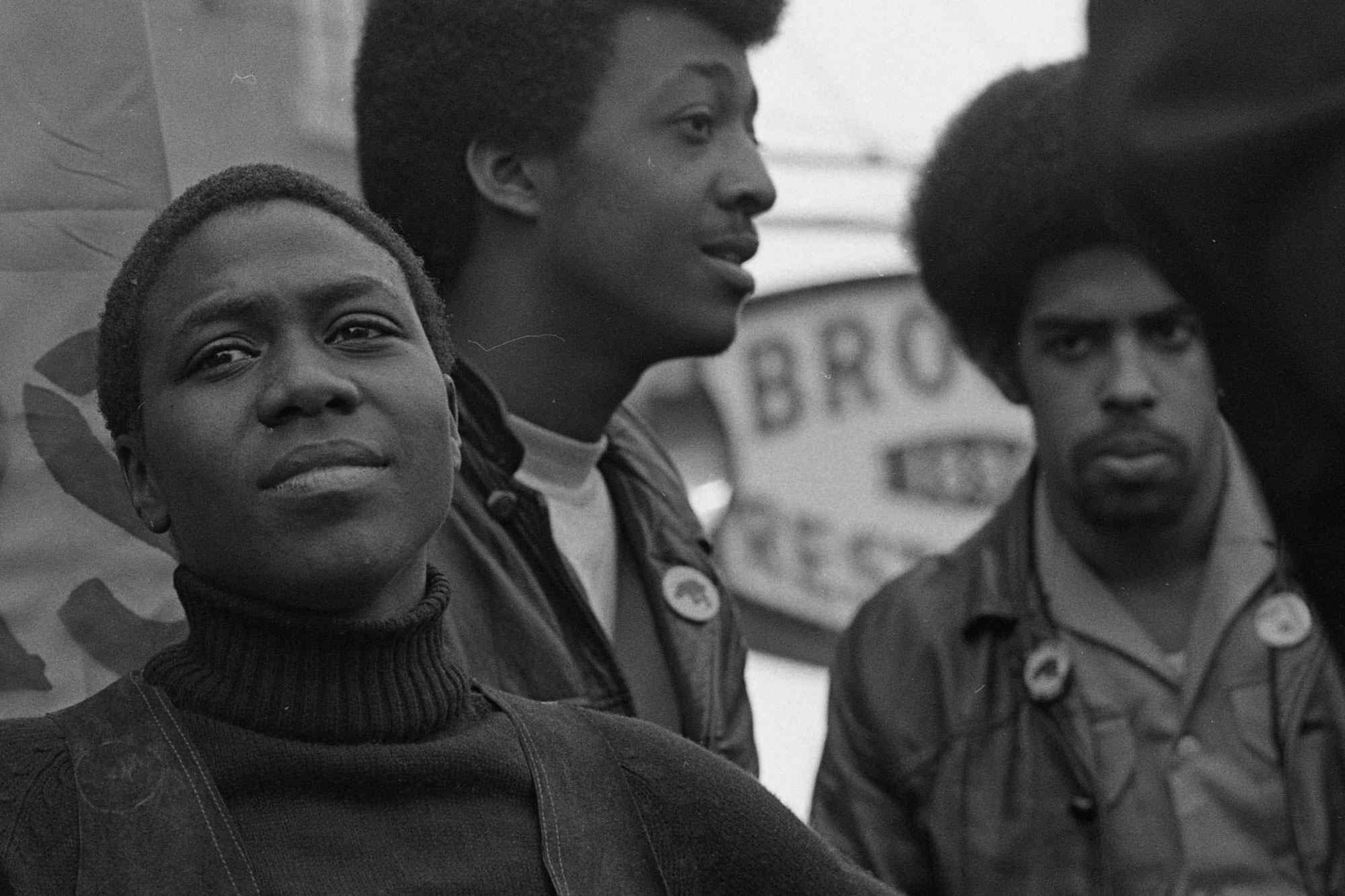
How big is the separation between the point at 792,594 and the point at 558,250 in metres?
5.32

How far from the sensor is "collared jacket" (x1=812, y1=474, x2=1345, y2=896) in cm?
409

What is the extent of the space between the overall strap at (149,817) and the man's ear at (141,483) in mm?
314

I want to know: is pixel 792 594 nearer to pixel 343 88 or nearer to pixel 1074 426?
pixel 343 88

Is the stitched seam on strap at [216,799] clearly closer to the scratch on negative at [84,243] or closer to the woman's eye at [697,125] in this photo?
the scratch on negative at [84,243]

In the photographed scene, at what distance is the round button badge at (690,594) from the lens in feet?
12.6

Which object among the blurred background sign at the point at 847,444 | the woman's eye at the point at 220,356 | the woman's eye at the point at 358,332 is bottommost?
the blurred background sign at the point at 847,444

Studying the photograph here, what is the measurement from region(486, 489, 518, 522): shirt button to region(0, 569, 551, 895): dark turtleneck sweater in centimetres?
108

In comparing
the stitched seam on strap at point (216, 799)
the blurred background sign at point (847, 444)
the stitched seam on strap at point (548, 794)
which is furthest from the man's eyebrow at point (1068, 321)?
→ the blurred background sign at point (847, 444)

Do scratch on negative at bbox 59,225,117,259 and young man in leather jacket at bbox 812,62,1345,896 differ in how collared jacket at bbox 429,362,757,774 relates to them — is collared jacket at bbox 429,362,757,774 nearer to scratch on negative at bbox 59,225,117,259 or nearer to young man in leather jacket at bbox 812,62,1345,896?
young man in leather jacket at bbox 812,62,1345,896

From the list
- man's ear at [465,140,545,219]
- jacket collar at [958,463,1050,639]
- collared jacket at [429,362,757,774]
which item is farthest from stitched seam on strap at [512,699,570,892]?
jacket collar at [958,463,1050,639]

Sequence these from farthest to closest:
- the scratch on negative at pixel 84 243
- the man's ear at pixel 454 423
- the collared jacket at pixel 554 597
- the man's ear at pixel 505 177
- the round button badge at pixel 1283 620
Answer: the round button badge at pixel 1283 620
the man's ear at pixel 505 177
the collared jacket at pixel 554 597
the scratch on negative at pixel 84 243
the man's ear at pixel 454 423

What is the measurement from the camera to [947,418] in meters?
9.80

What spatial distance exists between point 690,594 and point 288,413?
1.46 metres

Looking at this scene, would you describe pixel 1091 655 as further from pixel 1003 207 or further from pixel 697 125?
pixel 697 125
